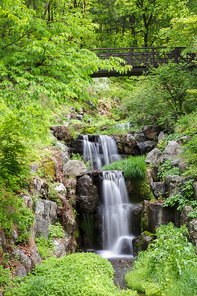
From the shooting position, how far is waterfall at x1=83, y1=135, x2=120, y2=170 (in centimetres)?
1325

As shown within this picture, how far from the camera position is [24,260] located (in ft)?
15.7

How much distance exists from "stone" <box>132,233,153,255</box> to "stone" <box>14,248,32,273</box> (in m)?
4.53

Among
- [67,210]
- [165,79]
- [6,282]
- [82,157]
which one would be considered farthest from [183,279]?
[165,79]

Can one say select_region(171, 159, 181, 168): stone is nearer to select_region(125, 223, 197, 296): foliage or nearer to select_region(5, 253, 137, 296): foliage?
select_region(125, 223, 197, 296): foliage

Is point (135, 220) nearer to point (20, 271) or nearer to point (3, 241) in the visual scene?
point (20, 271)

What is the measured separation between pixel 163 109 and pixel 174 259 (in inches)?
411

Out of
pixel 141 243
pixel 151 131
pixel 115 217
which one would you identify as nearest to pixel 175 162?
pixel 115 217

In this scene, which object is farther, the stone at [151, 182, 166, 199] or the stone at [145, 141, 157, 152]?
the stone at [145, 141, 157, 152]

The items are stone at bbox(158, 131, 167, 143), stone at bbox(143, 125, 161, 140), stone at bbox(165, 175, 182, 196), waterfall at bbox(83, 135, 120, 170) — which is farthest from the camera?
stone at bbox(143, 125, 161, 140)

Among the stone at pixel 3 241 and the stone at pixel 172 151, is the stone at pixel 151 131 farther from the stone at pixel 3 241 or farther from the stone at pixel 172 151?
the stone at pixel 3 241

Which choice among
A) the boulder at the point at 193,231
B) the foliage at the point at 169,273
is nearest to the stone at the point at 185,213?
the boulder at the point at 193,231

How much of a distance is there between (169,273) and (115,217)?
193 inches

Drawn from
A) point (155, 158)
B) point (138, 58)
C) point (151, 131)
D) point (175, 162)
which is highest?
point (138, 58)

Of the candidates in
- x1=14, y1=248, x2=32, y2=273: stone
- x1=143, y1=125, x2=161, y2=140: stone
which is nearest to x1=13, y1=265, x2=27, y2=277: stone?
x1=14, y1=248, x2=32, y2=273: stone
